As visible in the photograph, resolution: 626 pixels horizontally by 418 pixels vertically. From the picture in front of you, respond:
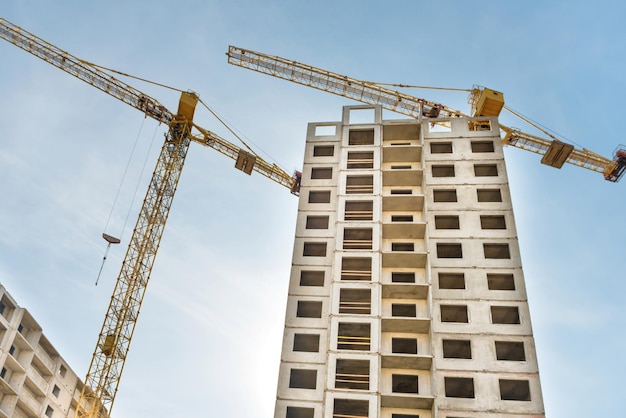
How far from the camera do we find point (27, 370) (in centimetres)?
6359

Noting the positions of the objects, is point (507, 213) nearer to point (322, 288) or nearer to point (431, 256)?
point (431, 256)

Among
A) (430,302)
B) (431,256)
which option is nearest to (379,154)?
(431,256)

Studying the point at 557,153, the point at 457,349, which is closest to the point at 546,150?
the point at 557,153

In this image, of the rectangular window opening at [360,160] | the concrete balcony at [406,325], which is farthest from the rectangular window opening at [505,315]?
the rectangular window opening at [360,160]

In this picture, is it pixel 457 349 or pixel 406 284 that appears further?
pixel 406 284

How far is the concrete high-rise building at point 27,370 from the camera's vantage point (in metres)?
60.6

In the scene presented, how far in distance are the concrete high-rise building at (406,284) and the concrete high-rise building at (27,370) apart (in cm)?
3078

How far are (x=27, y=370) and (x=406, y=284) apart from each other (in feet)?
133

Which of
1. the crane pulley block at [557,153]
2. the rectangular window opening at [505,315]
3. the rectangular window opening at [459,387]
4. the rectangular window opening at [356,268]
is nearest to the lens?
the rectangular window opening at [459,387]

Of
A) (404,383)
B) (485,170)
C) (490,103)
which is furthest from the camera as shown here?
(490,103)

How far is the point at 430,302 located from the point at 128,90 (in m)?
46.3

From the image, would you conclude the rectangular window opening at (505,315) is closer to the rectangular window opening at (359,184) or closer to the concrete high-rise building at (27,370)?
the rectangular window opening at (359,184)

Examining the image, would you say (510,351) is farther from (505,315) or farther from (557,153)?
(557,153)

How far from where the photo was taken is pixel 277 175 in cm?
8306
